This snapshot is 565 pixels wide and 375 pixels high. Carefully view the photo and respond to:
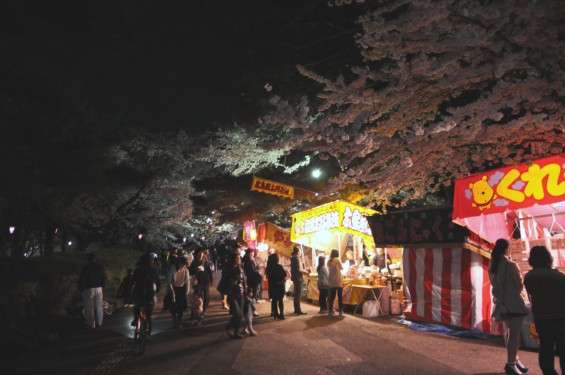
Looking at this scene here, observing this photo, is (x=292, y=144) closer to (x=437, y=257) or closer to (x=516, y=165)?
(x=516, y=165)

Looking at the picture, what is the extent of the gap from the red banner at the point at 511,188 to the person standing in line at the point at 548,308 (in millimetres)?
2344

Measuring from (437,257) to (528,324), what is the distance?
3.21 meters

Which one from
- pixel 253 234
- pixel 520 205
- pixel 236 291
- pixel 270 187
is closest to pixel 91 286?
pixel 236 291

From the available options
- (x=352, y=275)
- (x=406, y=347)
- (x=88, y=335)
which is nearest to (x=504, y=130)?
(x=406, y=347)

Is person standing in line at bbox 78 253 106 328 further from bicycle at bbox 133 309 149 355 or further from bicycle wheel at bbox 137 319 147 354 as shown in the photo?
bicycle wheel at bbox 137 319 147 354

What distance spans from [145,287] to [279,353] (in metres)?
3.21

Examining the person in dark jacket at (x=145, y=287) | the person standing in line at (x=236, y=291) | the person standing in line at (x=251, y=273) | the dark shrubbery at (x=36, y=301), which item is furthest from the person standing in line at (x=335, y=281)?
the dark shrubbery at (x=36, y=301)

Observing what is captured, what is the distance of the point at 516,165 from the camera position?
761 centimetres

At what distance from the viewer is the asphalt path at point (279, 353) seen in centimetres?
670

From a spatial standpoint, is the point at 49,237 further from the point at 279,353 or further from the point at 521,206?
the point at 521,206

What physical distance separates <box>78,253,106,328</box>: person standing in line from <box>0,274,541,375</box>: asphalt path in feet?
2.46

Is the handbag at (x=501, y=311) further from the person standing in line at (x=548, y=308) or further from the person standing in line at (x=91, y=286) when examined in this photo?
the person standing in line at (x=91, y=286)

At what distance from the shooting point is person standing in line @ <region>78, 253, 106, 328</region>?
11117 mm

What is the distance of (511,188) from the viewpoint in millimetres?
7652
